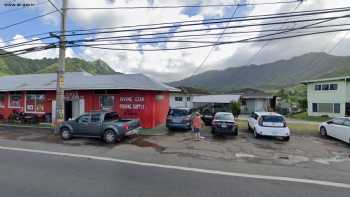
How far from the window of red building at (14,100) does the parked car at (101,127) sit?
37.2 ft

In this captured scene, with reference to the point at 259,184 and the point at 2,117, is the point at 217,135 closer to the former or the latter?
the point at 259,184

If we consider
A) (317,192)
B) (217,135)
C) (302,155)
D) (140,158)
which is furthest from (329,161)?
(140,158)

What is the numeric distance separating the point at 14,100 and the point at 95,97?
9336 mm

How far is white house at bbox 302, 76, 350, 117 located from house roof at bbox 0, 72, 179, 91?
72.4 ft

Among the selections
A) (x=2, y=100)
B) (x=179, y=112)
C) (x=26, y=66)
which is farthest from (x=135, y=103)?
(x=26, y=66)

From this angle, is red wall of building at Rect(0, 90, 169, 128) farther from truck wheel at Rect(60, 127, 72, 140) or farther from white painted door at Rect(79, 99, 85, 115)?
truck wheel at Rect(60, 127, 72, 140)

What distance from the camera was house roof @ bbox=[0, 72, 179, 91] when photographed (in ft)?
53.9

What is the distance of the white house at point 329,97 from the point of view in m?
26.9

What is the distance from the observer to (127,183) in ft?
18.7

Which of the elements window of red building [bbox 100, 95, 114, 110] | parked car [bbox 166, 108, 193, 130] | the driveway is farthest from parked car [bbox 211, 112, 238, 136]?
window of red building [bbox 100, 95, 114, 110]

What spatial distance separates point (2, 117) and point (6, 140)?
11.8 m

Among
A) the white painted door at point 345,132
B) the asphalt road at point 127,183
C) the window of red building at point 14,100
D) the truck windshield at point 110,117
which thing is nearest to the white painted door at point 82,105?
the truck windshield at point 110,117

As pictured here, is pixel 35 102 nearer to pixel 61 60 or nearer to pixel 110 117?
pixel 61 60

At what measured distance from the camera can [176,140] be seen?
12195 mm
